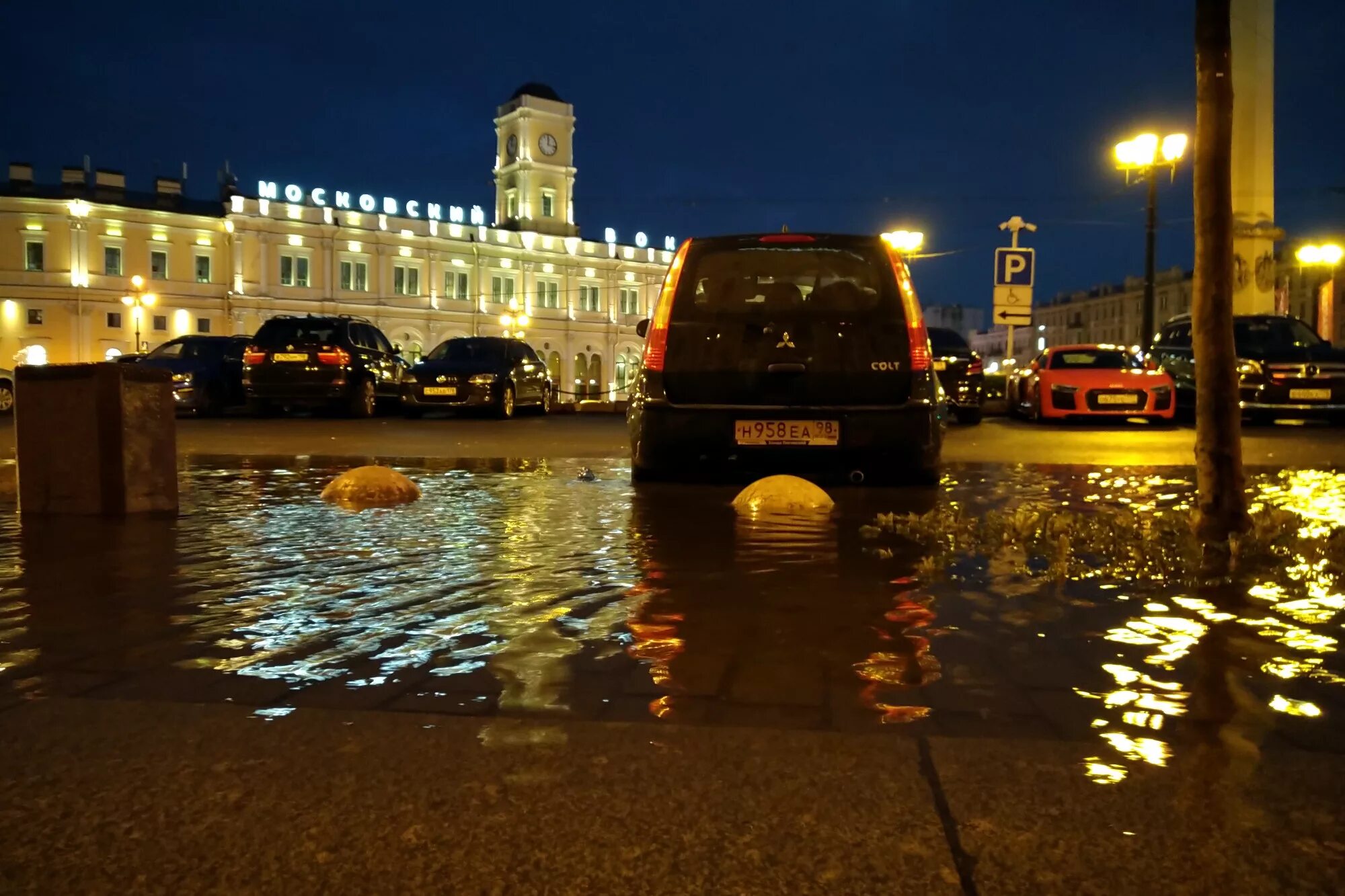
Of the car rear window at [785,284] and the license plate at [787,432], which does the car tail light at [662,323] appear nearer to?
the car rear window at [785,284]

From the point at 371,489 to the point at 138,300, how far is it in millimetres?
71588

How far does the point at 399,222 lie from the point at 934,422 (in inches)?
3434

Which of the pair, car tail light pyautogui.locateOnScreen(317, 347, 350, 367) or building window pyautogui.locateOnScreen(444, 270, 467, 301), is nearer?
car tail light pyautogui.locateOnScreen(317, 347, 350, 367)

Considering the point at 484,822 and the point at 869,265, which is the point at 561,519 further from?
the point at 484,822

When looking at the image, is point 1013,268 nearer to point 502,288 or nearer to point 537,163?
point 502,288

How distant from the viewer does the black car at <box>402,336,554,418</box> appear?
1988cm

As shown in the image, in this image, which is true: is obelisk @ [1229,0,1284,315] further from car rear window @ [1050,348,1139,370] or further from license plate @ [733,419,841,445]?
license plate @ [733,419,841,445]

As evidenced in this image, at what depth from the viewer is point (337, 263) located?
85.6 m

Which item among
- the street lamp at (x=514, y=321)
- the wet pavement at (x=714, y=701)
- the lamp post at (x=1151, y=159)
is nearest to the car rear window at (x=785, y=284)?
the wet pavement at (x=714, y=701)

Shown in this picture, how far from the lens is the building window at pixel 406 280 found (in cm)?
8950

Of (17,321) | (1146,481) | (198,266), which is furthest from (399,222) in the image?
(1146,481)

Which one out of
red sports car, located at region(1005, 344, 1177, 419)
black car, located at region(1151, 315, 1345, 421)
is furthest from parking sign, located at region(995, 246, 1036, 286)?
black car, located at region(1151, 315, 1345, 421)

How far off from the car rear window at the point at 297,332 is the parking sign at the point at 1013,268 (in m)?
10.6

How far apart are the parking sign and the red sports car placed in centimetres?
119
